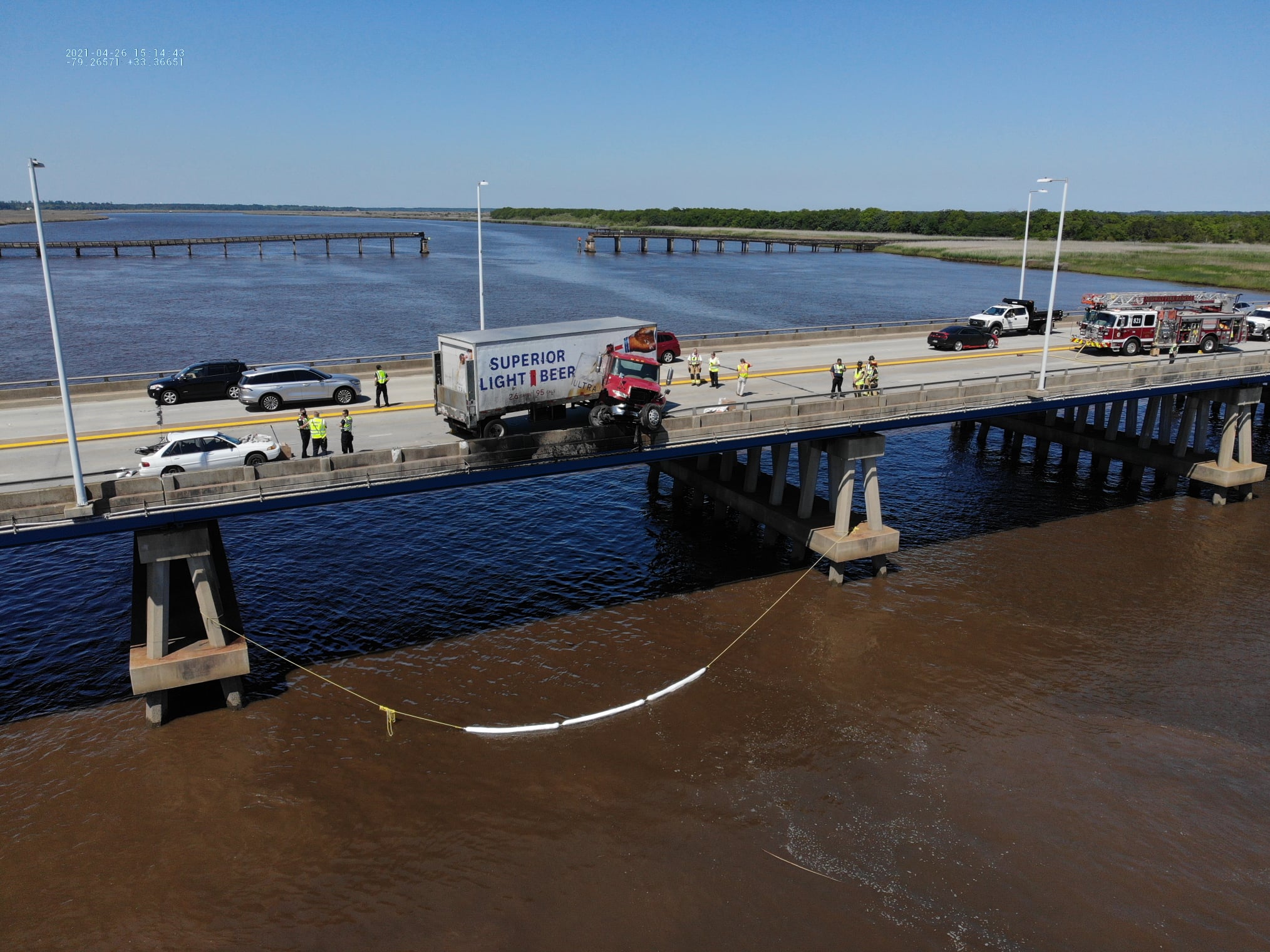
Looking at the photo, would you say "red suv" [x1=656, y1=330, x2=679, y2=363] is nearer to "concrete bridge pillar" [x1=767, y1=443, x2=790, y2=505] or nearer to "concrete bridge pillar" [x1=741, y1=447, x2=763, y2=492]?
"concrete bridge pillar" [x1=741, y1=447, x2=763, y2=492]

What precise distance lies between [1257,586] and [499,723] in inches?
1124

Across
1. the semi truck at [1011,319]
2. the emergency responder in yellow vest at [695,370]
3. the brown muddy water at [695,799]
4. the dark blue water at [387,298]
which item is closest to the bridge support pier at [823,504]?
the brown muddy water at [695,799]

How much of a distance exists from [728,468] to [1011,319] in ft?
81.4

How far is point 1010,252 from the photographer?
18038 cm

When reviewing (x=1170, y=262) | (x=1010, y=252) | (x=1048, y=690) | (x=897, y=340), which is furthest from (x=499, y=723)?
(x=1010, y=252)

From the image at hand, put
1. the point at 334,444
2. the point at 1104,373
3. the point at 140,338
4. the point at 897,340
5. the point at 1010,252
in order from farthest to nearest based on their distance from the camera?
the point at 1010,252, the point at 140,338, the point at 897,340, the point at 1104,373, the point at 334,444

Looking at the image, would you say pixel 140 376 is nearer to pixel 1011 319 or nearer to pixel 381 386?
pixel 381 386

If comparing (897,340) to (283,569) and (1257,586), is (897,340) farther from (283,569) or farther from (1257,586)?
(283,569)

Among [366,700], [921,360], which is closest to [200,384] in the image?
[366,700]

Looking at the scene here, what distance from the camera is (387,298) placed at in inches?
4183

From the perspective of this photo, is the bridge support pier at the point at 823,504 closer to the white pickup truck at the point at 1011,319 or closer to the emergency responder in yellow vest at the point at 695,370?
the emergency responder in yellow vest at the point at 695,370

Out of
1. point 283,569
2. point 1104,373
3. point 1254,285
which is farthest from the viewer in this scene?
point 1254,285

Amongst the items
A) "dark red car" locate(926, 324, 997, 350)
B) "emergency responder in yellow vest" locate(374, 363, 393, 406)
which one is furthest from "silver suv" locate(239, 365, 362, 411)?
"dark red car" locate(926, 324, 997, 350)

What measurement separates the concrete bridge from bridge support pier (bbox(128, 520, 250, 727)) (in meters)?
0.04
